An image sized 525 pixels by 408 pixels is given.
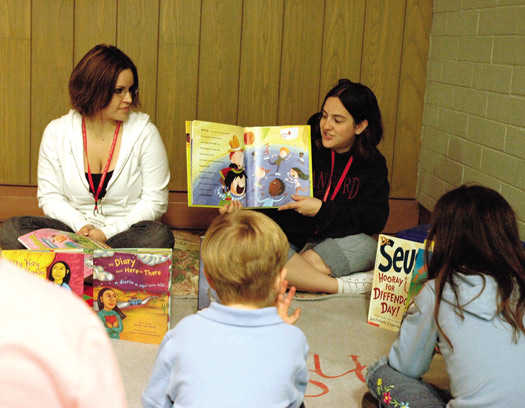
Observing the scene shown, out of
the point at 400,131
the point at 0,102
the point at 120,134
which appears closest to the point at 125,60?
the point at 120,134

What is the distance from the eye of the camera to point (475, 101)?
115 inches

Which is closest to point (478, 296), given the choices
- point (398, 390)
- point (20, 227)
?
point (398, 390)

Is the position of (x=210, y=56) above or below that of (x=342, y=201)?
above

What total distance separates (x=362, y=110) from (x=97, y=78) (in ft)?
3.21

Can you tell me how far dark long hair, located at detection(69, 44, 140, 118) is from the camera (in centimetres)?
257

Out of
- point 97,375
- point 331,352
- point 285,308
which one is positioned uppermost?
point 97,375

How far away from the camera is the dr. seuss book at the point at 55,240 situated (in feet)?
7.74

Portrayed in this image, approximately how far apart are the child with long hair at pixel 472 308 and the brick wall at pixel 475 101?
905 mm

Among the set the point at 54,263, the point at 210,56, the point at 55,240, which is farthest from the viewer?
the point at 210,56

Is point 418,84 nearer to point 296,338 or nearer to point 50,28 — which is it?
point 50,28

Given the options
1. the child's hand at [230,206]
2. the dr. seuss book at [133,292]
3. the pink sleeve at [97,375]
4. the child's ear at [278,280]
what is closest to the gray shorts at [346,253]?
the child's hand at [230,206]

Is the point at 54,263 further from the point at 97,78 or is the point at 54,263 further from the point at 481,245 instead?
the point at 481,245

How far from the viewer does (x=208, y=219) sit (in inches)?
140

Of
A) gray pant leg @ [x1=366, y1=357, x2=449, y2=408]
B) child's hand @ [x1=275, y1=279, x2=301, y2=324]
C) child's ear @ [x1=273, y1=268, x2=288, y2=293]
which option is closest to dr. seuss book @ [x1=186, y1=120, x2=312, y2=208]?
gray pant leg @ [x1=366, y1=357, x2=449, y2=408]
